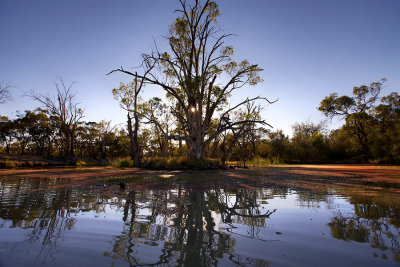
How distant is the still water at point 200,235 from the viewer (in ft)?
5.44

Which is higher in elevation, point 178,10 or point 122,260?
point 178,10

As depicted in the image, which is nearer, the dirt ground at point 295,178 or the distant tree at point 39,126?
the dirt ground at point 295,178

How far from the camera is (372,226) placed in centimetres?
243

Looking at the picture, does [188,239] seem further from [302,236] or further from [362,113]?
[362,113]

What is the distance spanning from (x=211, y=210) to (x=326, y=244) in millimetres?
1675

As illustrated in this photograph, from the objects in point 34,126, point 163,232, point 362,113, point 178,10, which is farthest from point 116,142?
point 163,232

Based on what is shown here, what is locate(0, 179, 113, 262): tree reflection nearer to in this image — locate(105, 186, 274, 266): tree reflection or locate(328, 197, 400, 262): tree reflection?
locate(105, 186, 274, 266): tree reflection

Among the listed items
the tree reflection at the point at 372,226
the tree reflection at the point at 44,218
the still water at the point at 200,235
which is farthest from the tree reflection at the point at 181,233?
the tree reflection at the point at 372,226

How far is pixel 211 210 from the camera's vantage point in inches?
130

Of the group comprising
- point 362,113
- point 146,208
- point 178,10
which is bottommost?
point 146,208

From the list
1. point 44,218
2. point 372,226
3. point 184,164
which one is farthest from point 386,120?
point 44,218

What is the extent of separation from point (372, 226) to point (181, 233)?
7.13 feet

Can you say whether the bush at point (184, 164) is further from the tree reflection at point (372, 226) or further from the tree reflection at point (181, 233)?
the tree reflection at point (372, 226)

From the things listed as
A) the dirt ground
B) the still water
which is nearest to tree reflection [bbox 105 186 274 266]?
the still water
